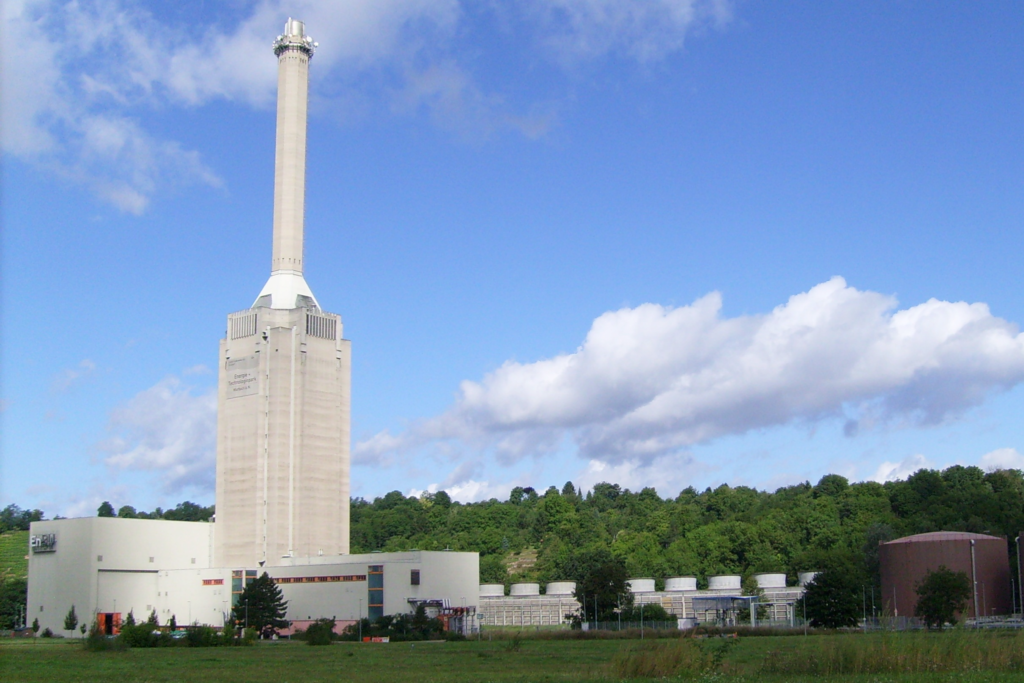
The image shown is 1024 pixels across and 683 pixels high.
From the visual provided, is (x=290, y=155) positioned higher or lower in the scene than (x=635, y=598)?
higher

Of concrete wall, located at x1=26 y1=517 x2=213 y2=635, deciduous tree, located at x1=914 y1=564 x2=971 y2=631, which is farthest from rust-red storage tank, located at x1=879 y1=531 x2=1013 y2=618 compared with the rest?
concrete wall, located at x1=26 y1=517 x2=213 y2=635

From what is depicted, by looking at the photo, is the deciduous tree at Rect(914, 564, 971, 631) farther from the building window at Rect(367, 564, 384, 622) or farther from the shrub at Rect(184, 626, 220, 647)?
the shrub at Rect(184, 626, 220, 647)

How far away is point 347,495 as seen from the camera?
14525cm

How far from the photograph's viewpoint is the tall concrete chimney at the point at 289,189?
14538 cm

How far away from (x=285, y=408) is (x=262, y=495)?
Answer: 11.5 m

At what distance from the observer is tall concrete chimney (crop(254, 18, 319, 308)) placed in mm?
145375

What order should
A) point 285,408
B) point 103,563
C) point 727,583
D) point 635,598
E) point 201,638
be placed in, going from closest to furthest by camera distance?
point 201,638 < point 103,563 < point 285,408 < point 635,598 < point 727,583

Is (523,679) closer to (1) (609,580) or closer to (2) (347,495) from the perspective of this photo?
(1) (609,580)

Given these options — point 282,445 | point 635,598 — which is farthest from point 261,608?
point 635,598

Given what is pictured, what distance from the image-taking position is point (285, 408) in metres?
140

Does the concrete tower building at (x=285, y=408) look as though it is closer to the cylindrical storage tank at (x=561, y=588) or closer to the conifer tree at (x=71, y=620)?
the conifer tree at (x=71, y=620)

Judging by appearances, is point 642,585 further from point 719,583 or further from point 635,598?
point 719,583

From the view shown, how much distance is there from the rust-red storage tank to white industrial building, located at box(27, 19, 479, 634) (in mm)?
51417

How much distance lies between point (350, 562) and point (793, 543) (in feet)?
320
